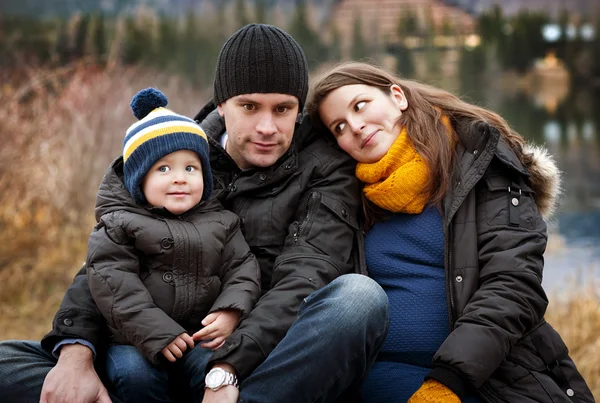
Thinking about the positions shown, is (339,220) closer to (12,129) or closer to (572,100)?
(12,129)

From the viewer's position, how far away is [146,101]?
7.73ft

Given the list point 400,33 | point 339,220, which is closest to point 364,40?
point 400,33

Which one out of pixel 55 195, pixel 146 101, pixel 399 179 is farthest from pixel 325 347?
pixel 55 195

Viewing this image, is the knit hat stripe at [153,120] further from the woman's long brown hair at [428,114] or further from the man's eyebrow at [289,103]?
the woman's long brown hair at [428,114]

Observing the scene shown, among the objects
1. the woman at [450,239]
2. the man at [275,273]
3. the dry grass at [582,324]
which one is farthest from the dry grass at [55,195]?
the man at [275,273]

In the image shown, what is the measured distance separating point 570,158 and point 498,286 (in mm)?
11539

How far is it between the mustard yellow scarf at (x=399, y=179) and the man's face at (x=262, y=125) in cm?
28

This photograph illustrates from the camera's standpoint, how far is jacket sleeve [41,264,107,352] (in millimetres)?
2209

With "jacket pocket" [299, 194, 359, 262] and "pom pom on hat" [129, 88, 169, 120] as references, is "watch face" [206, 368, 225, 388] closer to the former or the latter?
"jacket pocket" [299, 194, 359, 262]

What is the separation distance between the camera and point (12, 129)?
4.82m

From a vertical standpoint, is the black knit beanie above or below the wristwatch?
above

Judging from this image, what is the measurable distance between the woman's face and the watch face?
86 centimetres

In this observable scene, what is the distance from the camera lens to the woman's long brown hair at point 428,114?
2.40 m

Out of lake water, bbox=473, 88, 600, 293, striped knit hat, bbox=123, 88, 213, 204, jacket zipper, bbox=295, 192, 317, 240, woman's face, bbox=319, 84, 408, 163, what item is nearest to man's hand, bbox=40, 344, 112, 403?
striped knit hat, bbox=123, 88, 213, 204
